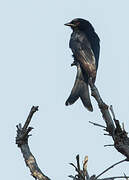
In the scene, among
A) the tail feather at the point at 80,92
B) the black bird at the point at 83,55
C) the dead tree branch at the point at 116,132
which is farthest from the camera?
the black bird at the point at 83,55

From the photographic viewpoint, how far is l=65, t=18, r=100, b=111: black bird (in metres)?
10.0

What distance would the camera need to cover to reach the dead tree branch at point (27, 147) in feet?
16.8

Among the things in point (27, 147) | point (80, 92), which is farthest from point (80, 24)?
point (27, 147)

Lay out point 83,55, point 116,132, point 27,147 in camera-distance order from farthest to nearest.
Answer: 1. point 83,55
2. point 27,147
3. point 116,132

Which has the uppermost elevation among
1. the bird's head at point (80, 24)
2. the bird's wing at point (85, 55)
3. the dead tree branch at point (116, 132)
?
the bird's head at point (80, 24)

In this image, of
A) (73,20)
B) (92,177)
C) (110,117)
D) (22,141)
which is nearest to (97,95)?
(110,117)

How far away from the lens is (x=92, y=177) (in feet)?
15.4

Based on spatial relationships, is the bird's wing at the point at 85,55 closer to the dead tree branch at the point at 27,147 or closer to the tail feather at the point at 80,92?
the tail feather at the point at 80,92

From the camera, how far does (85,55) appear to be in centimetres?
1077

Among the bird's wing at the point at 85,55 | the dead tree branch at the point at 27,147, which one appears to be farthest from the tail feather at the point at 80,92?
the dead tree branch at the point at 27,147

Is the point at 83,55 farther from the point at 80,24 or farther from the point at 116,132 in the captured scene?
the point at 116,132

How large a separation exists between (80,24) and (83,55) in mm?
2083

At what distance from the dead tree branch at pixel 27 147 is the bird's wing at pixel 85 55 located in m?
4.53

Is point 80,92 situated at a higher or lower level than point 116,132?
higher
